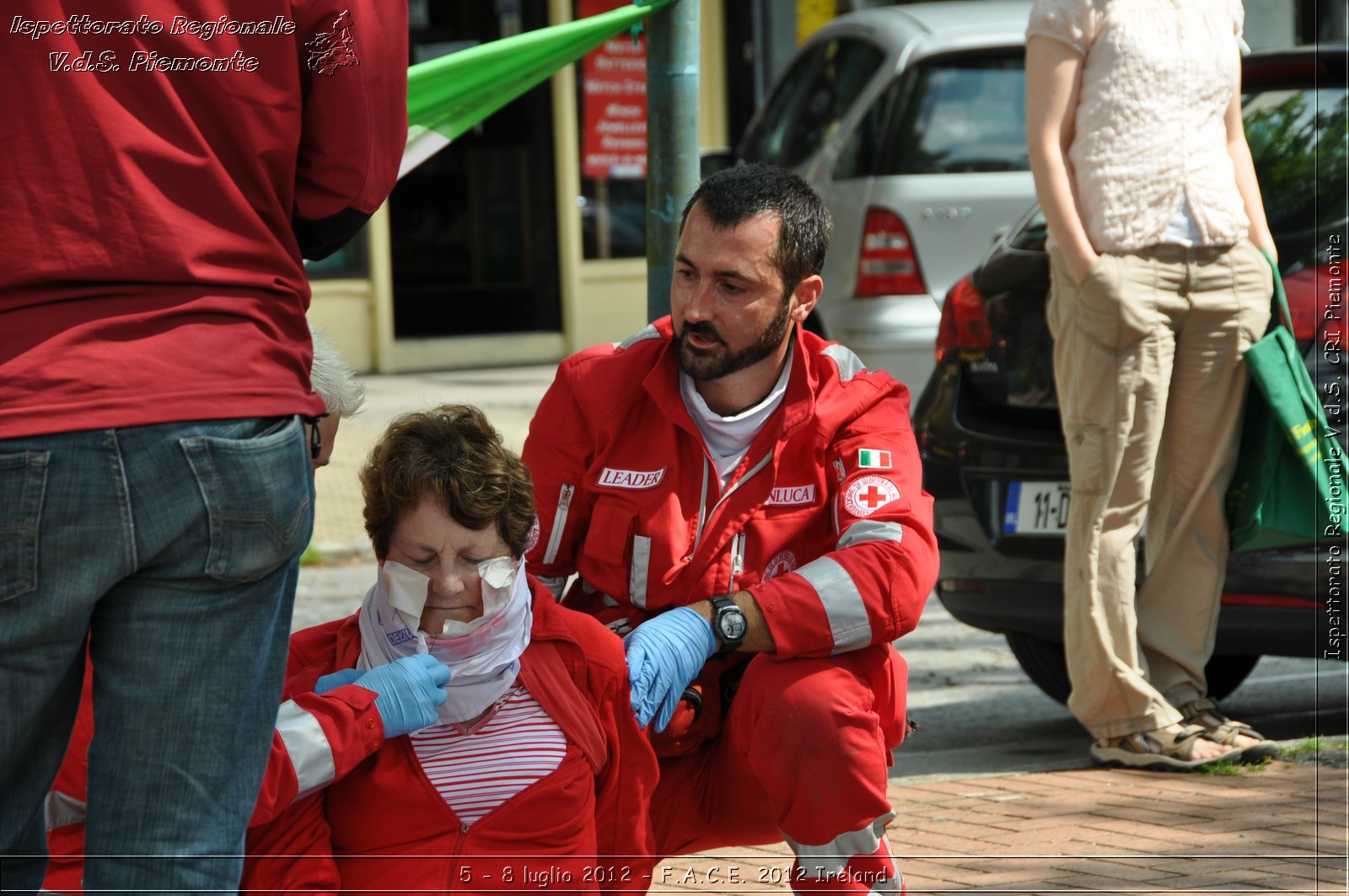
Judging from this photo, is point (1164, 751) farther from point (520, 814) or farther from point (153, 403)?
point (153, 403)

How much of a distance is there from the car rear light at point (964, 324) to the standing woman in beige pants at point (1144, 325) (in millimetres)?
385

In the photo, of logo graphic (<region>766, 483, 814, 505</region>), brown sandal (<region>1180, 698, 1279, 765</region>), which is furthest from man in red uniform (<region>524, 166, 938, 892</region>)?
brown sandal (<region>1180, 698, 1279, 765</region>)

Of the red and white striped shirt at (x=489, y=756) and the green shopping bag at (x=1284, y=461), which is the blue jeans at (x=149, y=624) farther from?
the green shopping bag at (x=1284, y=461)

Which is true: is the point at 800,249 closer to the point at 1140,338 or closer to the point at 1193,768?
the point at 1140,338

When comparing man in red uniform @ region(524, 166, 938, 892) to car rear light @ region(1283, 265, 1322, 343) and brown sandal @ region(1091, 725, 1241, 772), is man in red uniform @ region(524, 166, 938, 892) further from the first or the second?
car rear light @ region(1283, 265, 1322, 343)

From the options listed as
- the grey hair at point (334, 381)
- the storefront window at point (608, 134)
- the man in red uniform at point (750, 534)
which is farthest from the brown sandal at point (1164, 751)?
the storefront window at point (608, 134)

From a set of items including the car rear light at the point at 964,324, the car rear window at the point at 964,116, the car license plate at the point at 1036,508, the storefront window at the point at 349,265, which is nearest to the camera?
the car license plate at the point at 1036,508

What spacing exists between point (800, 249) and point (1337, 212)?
81.1 inches

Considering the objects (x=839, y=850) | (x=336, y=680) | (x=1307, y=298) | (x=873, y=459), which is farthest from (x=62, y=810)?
(x=1307, y=298)

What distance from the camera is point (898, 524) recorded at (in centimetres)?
313

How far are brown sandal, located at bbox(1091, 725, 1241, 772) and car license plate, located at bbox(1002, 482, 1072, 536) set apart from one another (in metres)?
0.59

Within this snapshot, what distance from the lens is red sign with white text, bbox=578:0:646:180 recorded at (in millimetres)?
14102

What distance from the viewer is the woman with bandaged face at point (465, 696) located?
9.09 feet

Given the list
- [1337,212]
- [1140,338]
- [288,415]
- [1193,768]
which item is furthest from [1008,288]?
[288,415]
